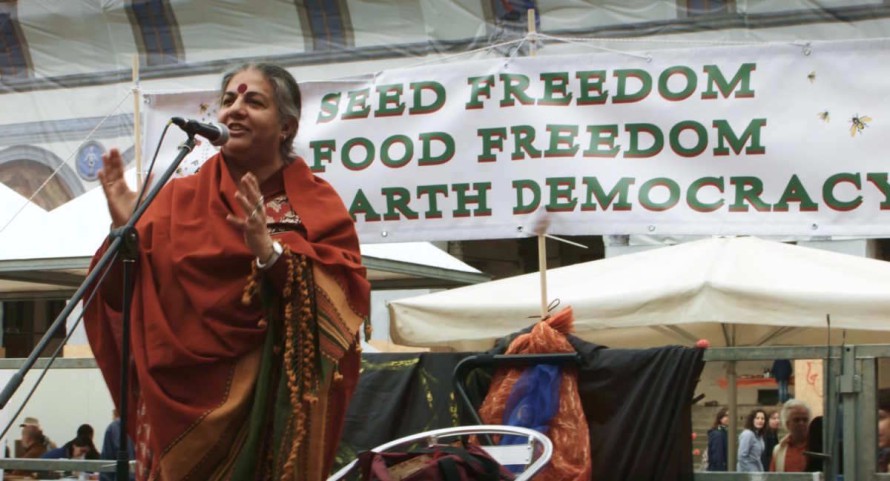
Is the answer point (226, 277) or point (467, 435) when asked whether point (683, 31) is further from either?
point (226, 277)

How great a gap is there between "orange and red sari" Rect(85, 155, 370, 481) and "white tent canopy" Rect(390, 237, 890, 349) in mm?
2721

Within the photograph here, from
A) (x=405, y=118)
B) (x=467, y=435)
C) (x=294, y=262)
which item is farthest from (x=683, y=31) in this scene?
(x=294, y=262)

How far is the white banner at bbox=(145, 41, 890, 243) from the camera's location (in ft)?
16.2

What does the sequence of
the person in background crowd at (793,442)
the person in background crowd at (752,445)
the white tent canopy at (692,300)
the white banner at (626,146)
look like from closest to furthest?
the white banner at (626,146), the white tent canopy at (692,300), the person in background crowd at (793,442), the person in background crowd at (752,445)

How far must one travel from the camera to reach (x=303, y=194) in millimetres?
3658

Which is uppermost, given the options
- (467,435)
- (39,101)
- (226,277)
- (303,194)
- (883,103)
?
(39,101)

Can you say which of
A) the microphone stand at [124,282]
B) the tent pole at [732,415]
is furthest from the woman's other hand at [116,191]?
the tent pole at [732,415]

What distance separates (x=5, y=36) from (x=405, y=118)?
12.9 meters

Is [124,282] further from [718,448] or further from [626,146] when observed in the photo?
[718,448]

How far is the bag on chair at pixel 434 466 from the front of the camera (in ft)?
12.1

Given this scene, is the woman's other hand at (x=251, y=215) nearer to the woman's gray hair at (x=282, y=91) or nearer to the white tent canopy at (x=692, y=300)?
the woman's gray hair at (x=282, y=91)

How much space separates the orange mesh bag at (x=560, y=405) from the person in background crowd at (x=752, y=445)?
4431mm

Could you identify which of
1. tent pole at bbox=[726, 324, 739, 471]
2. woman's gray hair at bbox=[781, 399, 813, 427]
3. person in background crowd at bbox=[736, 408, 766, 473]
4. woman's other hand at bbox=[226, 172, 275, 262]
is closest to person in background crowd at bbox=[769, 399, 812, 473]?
woman's gray hair at bbox=[781, 399, 813, 427]

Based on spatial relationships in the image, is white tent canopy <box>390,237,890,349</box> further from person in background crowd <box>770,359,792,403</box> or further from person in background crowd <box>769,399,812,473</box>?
person in background crowd <box>770,359,792,403</box>
